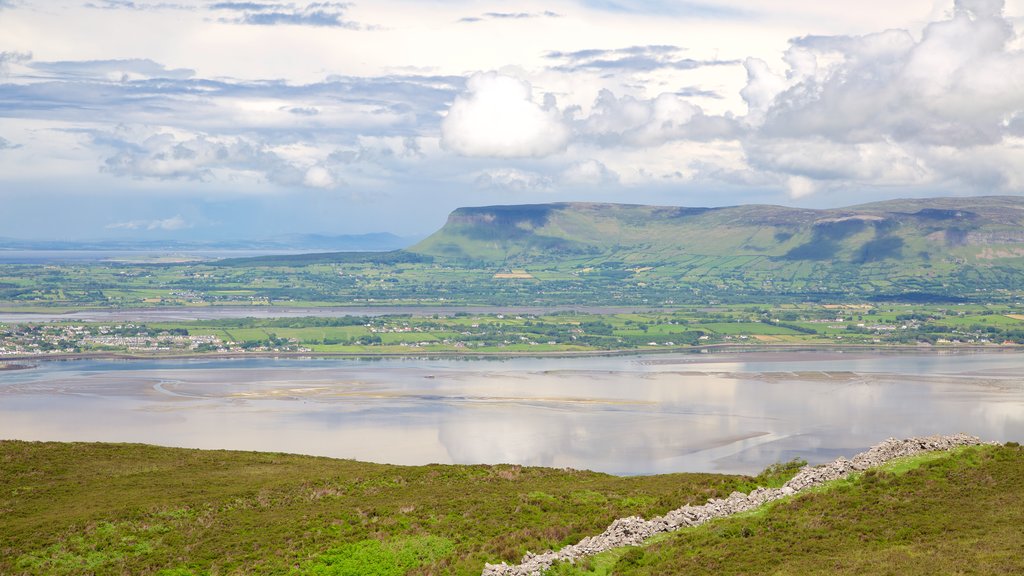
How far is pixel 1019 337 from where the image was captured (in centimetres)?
14488

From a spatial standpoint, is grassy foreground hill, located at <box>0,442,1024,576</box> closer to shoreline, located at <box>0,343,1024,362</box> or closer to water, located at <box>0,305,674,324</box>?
shoreline, located at <box>0,343,1024,362</box>

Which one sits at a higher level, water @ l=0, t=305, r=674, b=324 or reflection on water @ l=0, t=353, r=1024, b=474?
water @ l=0, t=305, r=674, b=324

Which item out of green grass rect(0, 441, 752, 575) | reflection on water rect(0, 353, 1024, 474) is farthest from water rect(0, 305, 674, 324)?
green grass rect(0, 441, 752, 575)

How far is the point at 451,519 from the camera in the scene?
27703 millimetres

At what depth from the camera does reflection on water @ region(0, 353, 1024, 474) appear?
6266 centimetres

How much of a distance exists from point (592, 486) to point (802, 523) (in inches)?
446

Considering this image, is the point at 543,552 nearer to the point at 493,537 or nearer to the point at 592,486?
the point at 493,537

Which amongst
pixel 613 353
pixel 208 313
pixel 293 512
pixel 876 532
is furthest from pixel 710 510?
pixel 208 313

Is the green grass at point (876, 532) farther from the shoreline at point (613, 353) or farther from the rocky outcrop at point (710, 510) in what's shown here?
the shoreline at point (613, 353)

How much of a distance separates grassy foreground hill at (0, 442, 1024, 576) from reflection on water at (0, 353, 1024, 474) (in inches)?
866

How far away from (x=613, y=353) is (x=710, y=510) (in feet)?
359

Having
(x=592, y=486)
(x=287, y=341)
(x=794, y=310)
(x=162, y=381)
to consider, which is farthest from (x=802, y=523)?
(x=794, y=310)

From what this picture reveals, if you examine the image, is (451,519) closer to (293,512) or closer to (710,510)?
(293,512)

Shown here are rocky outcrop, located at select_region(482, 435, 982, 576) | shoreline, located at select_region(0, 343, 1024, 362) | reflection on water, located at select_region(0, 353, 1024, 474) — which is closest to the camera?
rocky outcrop, located at select_region(482, 435, 982, 576)
